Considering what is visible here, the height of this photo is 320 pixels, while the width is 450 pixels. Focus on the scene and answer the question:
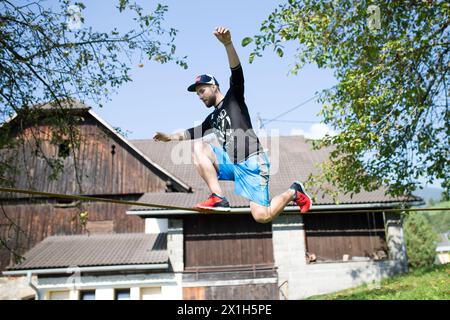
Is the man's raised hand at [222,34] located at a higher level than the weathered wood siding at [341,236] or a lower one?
higher

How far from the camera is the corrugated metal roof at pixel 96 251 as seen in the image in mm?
16000

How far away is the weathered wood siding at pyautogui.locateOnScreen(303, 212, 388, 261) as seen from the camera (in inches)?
691

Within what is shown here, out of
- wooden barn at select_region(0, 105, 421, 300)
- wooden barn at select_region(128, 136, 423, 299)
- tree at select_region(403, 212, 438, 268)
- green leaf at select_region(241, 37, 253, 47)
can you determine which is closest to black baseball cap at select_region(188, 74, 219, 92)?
green leaf at select_region(241, 37, 253, 47)

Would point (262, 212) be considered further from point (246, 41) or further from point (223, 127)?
point (246, 41)

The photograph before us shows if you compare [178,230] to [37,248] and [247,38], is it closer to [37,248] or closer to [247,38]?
[37,248]

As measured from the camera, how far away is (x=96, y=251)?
56.1 feet

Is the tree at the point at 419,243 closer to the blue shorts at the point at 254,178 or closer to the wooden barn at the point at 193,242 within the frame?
the wooden barn at the point at 193,242

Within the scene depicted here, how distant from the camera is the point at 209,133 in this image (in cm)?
476

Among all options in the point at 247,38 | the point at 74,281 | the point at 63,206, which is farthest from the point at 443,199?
the point at 63,206

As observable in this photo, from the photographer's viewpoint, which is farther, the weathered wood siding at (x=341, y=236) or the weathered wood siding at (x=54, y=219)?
the weathered wood siding at (x=54, y=219)

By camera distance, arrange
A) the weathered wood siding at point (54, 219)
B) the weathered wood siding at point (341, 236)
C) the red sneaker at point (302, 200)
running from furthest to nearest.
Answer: the weathered wood siding at point (54, 219) → the weathered wood siding at point (341, 236) → the red sneaker at point (302, 200)

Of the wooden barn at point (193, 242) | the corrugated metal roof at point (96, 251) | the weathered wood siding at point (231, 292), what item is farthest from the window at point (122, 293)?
the weathered wood siding at point (231, 292)

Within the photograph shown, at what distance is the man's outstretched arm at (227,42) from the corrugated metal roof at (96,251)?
42.5ft

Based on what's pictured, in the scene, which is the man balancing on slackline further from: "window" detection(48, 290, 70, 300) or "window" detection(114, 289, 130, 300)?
"window" detection(48, 290, 70, 300)
